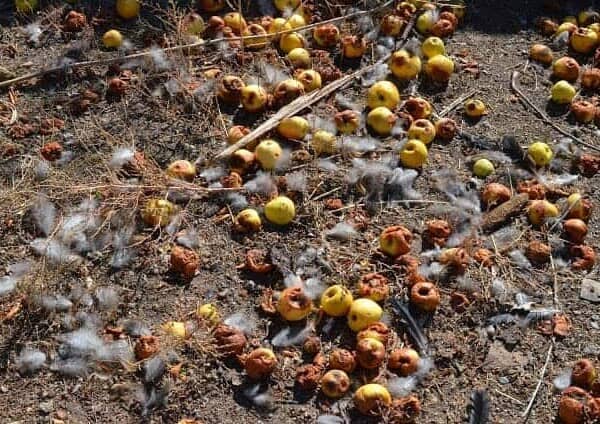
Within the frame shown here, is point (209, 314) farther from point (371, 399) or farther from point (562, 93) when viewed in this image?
point (562, 93)

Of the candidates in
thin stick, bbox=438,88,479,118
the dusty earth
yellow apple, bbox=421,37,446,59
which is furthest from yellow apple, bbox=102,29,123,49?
thin stick, bbox=438,88,479,118

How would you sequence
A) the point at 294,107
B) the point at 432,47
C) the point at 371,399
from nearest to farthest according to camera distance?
the point at 371,399
the point at 294,107
the point at 432,47

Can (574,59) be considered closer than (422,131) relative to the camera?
No

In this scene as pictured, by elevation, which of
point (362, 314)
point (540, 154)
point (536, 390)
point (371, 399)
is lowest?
point (536, 390)

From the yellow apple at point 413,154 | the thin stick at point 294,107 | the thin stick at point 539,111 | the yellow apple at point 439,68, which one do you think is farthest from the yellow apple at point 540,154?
the thin stick at point 294,107

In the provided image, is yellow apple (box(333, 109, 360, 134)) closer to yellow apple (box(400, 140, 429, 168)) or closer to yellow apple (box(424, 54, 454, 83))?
yellow apple (box(400, 140, 429, 168))

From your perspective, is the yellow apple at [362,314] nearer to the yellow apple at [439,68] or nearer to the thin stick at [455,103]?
the thin stick at [455,103]

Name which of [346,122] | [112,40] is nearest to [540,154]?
[346,122]
